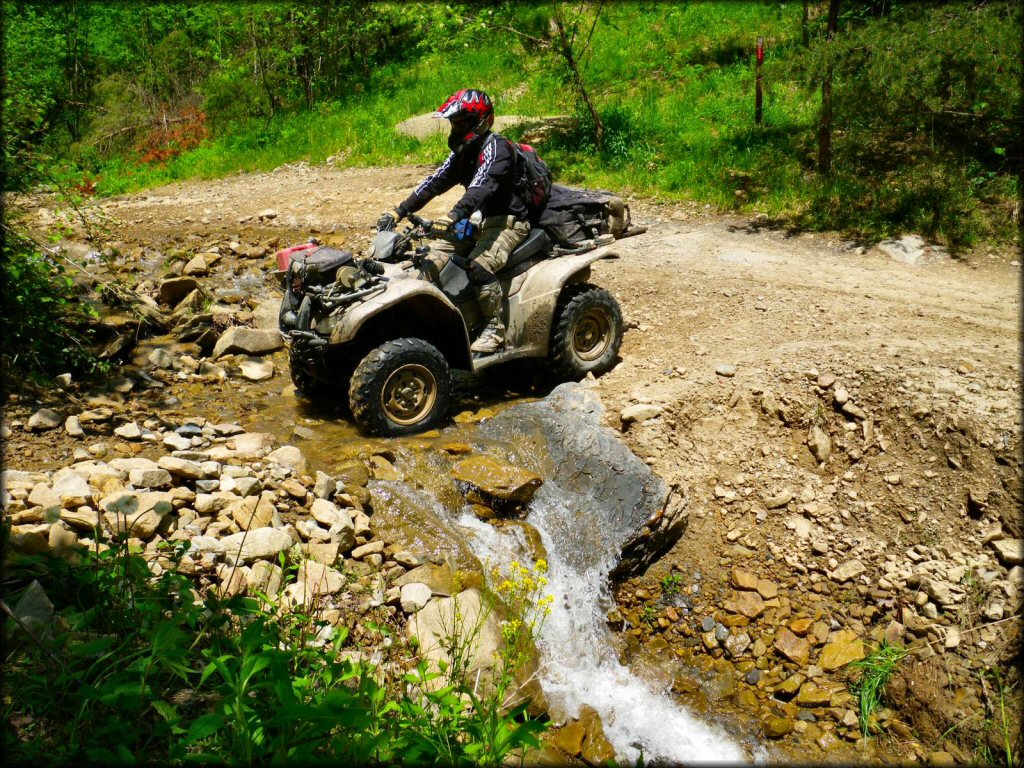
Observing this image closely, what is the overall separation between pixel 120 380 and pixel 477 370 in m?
2.83

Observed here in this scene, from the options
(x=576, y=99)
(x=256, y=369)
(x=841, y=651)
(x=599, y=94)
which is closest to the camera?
(x=841, y=651)

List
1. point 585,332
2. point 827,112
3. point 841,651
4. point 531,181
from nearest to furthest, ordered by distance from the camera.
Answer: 1. point 841,651
2. point 531,181
3. point 585,332
4. point 827,112

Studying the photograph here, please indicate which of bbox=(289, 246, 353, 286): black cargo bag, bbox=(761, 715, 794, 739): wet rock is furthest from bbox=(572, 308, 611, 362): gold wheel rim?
bbox=(761, 715, 794, 739): wet rock

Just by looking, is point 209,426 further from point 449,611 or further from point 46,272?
point 449,611

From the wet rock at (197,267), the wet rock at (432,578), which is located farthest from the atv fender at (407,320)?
the wet rock at (197,267)

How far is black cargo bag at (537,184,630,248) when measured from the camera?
6031 millimetres

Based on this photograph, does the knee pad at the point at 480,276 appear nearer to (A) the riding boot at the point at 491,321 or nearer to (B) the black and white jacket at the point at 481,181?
(A) the riding boot at the point at 491,321

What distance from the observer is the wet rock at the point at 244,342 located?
6.57m

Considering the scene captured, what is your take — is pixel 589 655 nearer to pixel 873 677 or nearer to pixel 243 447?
pixel 873 677

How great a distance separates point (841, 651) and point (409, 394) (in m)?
3.27

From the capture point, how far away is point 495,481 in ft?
16.5

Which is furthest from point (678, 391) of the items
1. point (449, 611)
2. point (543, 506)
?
point (449, 611)

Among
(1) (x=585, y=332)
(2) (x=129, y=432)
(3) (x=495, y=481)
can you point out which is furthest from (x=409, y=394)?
(2) (x=129, y=432)

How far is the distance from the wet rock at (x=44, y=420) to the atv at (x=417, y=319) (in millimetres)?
1582
